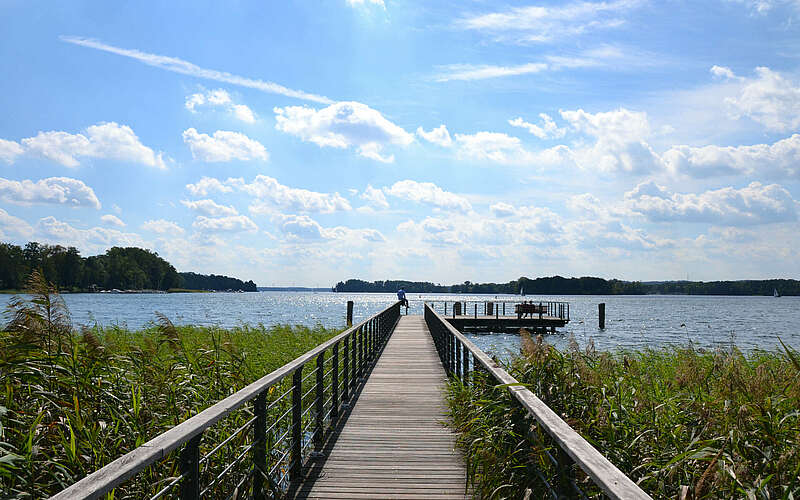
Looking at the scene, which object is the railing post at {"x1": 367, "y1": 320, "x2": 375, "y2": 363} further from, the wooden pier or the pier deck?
the pier deck

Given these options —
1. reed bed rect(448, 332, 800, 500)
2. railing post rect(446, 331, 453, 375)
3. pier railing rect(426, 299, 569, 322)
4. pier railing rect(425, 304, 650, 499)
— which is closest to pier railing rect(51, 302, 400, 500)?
reed bed rect(448, 332, 800, 500)

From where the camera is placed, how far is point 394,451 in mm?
5359

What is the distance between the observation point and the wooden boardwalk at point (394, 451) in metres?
4.33

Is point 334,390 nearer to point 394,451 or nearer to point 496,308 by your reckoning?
point 394,451

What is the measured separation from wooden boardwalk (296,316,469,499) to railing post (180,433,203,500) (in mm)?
1824

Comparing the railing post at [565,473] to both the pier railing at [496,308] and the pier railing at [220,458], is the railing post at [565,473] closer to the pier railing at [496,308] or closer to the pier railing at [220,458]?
the pier railing at [220,458]

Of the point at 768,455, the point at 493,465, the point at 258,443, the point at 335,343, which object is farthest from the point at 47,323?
the point at 768,455

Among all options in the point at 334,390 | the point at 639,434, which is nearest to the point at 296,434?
the point at 334,390

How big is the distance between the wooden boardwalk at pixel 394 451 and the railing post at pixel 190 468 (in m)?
1.82

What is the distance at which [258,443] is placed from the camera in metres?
3.63

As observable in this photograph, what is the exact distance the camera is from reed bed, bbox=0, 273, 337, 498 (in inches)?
131

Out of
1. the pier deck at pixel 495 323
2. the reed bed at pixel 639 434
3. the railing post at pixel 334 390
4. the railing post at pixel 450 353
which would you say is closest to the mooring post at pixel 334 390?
the railing post at pixel 334 390

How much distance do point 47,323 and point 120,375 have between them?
2.51 feet

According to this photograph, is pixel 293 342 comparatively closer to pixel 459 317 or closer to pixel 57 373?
pixel 57 373
